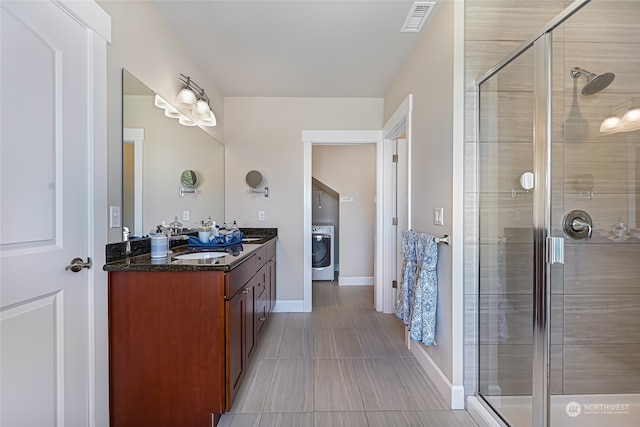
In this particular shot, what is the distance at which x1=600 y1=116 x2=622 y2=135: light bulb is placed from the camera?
1554 mm

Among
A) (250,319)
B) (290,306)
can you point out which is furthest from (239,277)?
(290,306)

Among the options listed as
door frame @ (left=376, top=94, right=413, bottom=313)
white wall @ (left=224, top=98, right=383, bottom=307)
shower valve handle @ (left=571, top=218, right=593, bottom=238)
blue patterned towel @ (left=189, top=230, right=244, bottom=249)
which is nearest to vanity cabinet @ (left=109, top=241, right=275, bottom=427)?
blue patterned towel @ (left=189, top=230, right=244, bottom=249)

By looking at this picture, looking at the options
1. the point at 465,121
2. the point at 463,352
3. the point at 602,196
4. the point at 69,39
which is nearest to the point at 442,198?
the point at 465,121

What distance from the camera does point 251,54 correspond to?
2.64m

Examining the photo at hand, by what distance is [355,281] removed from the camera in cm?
508

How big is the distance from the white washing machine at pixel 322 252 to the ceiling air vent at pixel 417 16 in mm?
3420

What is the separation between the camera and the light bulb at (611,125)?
1554mm

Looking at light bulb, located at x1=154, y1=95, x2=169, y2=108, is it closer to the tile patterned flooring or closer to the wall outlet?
the wall outlet

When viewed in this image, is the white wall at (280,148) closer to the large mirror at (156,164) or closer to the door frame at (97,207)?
the large mirror at (156,164)

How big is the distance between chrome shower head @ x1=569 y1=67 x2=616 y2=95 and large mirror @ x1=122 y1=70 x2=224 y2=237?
7.68 ft

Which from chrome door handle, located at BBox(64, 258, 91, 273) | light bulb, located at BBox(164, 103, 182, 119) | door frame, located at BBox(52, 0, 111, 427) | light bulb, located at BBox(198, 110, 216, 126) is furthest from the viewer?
light bulb, located at BBox(198, 110, 216, 126)

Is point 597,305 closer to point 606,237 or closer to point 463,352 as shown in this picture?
point 606,237

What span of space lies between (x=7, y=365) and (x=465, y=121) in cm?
232

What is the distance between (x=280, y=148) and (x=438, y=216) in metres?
2.17
